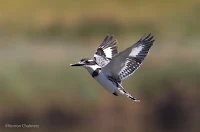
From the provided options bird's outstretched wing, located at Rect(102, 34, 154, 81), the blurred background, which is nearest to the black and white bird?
bird's outstretched wing, located at Rect(102, 34, 154, 81)

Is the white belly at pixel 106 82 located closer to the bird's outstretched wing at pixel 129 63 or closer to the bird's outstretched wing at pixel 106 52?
the bird's outstretched wing at pixel 129 63

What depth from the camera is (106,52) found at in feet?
27.3

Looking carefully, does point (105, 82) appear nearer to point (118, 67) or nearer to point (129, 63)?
point (118, 67)

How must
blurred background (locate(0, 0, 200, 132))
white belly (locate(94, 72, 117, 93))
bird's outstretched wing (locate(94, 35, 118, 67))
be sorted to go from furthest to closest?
blurred background (locate(0, 0, 200, 132)) → bird's outstretched wing (locate(94, 35, 118, 67)) → white belly (locate(94, 72, 117, 93))

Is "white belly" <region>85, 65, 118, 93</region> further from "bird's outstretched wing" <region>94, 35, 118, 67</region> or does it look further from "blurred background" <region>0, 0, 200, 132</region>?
"blurred background" <region>0, 0, 200, 132</region>

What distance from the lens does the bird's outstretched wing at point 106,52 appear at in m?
8.02

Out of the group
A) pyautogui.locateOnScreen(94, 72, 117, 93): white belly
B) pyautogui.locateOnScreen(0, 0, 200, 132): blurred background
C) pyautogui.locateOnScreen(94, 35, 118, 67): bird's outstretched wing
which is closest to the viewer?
pyautogui.locateOnScreen(94, 72, 117, 93): white belly

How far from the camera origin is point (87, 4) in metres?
15.6

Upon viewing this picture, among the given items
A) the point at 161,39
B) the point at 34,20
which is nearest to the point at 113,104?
the point at 161,39

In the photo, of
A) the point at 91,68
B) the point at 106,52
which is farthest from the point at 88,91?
the point at 91,68

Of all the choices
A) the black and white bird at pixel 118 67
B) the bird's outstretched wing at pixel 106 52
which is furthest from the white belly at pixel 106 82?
the bird's outstretched wing at pixel 106 52

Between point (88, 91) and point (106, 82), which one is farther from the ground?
point (106, 82)

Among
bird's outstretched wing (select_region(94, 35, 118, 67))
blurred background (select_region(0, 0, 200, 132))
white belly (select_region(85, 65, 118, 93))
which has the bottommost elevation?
blurred background (select_region(0, 0, 200, 132))

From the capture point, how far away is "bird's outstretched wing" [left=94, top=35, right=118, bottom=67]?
8016 mm
